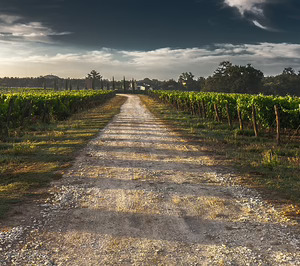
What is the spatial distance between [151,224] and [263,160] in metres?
5.69

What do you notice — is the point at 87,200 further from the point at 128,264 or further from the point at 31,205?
the point at 128,264

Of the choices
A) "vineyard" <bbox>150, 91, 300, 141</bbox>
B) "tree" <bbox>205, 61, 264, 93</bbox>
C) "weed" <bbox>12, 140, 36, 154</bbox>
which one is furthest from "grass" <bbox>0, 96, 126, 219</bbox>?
"tree" <bbox>205, 61, 264, 93</bbox>

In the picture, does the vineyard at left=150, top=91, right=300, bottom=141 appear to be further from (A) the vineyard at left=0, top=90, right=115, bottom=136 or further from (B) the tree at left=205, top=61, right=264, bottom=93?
(B) the tree at left=205, top=61, right=264, bottom=93

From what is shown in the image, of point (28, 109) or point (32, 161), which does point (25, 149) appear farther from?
point (28, 109)

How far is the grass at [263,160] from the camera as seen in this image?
6484 millimetres

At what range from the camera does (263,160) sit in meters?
9.28

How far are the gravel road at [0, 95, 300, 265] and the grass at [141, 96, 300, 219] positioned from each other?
500 mm

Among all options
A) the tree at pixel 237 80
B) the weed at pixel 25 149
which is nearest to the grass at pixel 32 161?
the weed at pixel 25 149

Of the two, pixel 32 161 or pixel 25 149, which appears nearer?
pixel 32 161

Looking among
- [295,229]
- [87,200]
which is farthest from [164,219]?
[295,229]

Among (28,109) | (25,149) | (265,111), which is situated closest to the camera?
(25,149)

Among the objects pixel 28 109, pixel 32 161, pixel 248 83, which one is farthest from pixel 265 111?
pixel 248 83

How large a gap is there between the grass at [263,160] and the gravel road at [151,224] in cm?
50

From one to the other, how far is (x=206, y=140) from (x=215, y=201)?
23.4ft
